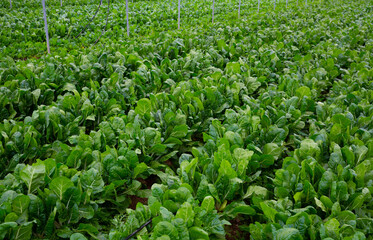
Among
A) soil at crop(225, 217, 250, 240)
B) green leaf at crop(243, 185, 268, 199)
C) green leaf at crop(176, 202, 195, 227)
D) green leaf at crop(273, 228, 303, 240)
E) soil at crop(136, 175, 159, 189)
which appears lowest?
soil at crop(225, 217, 250, 240)

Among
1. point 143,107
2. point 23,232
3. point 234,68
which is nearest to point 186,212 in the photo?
point 23,232

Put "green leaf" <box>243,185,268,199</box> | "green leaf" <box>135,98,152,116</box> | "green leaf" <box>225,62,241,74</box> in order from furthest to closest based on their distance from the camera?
"green leaf" <box>225,62,241,74</box>, "green leaf" <box>135,98,152,116</box>, "green leaf" <box>243,185,268,199</box>

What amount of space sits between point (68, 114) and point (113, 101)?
0.61 m

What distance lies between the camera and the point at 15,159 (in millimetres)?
3455

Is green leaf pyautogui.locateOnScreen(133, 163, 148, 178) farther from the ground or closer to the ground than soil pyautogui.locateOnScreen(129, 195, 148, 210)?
farther from the ground

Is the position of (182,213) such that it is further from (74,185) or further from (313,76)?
(313,76)

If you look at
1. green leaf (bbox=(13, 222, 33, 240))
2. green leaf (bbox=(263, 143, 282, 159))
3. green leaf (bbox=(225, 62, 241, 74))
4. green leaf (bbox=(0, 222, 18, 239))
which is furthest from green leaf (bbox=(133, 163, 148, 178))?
green leaf (bbox=(225, 62, 241, 74))

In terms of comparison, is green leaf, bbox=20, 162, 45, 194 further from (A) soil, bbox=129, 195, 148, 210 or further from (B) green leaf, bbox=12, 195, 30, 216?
(A) soil, bbox=129, 195, 148, 210

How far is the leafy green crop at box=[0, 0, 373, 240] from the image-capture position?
2566 millimetres

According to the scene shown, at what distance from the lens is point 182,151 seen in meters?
4.15

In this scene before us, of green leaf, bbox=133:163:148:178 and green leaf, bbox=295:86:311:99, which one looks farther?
green leaf, bbox=295:86:311:99


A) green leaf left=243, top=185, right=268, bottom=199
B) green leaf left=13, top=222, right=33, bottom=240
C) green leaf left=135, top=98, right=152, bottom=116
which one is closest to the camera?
green leaf left=13, top=222, right=33, bottom=240

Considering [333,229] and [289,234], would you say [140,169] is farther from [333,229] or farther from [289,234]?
[333,229]

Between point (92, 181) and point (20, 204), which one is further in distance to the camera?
point (92, 181)
